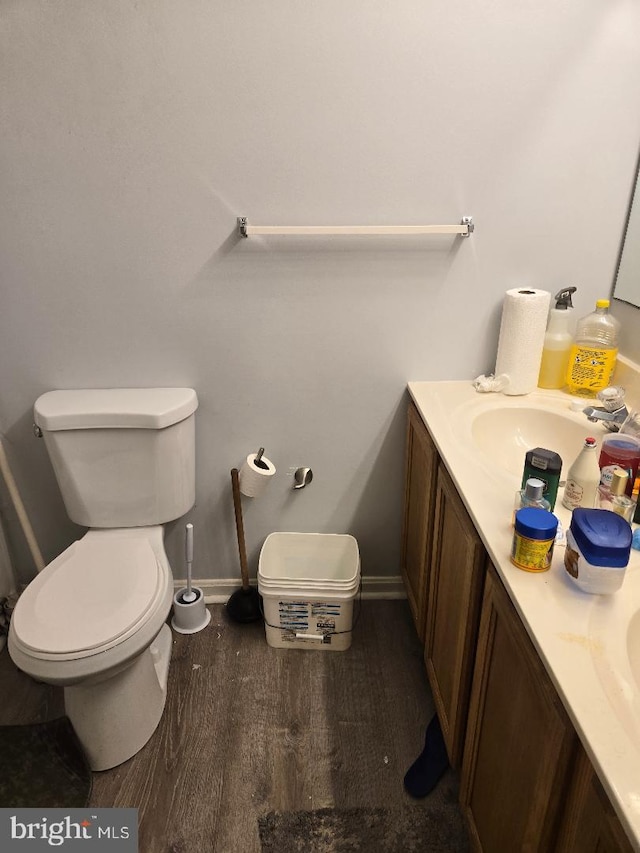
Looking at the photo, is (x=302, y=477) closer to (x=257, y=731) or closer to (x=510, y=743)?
(x=257, y=731)

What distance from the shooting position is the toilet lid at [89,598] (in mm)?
1357

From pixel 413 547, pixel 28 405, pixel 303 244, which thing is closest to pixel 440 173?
pixel 303 244

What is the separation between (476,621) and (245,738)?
82 centimetres

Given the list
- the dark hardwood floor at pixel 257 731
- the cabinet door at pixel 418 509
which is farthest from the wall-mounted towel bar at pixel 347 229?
the dark hardwood floor at pixel 257 731

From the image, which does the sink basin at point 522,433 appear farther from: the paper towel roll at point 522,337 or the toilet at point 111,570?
the toilet at point 111,570

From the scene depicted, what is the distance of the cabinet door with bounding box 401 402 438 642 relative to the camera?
1.54 m

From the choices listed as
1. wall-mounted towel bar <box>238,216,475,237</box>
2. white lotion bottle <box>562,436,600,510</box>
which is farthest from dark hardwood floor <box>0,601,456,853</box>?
wall-mounted towel bar <box>238,216,475,237</box>

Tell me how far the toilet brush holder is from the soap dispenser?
134 centimetres

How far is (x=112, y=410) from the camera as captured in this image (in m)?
1.63

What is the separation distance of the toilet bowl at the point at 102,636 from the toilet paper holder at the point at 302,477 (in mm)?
475

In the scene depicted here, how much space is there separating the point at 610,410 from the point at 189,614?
56.6 inches

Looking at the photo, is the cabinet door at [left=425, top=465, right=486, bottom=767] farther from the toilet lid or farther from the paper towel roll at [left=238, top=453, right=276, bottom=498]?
the toilet lid
